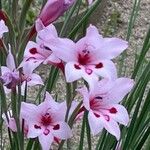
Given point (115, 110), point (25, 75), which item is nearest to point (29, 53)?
point (25, 75)

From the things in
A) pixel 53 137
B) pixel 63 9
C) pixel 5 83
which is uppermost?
pixel 63 9

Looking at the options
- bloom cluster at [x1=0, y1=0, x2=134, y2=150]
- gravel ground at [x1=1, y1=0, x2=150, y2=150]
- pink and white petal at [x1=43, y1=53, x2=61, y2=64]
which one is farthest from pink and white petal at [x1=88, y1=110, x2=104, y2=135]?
gravel ground at [x1=1, y1=0, x2=150, y2=150]

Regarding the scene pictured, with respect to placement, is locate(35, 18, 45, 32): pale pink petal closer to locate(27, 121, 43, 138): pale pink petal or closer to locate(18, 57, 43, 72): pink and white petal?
locate(18, 57, 43, 72): pink and white petal

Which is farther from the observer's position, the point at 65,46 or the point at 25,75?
the point at 25,75

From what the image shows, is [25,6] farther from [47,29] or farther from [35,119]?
[35,119]

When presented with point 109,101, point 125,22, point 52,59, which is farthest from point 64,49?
point 125,22

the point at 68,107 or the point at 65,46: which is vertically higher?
the point at 65,46

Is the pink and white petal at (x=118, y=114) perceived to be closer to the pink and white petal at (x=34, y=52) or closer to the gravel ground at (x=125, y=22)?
the pink and white petal at (x=34, y=52)

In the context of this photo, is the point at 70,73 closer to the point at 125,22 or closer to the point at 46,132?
the point at 46,132
